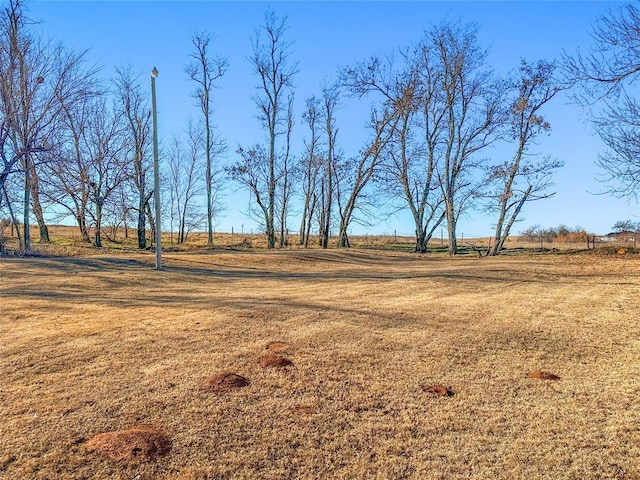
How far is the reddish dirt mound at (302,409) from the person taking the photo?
131 inches

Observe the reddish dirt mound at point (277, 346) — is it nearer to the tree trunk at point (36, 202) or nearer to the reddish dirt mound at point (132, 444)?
the reddish dirt mound at point (132, 444)

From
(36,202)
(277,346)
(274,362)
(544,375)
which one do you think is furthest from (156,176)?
(544,375)

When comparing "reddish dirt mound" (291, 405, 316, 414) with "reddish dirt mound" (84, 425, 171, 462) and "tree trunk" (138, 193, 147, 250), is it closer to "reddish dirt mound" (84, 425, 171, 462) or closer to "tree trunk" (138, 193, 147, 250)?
"reddish dirt mound" (84, 425, 171, 462)

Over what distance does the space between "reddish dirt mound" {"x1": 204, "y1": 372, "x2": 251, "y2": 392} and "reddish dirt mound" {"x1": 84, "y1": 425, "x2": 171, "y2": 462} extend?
759 millimetres

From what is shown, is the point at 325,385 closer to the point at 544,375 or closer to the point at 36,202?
the point at 544,375

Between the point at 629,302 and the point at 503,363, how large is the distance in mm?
4907

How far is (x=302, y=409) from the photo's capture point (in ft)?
11.0

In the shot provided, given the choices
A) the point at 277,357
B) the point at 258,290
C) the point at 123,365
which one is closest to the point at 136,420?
the point at 123,365

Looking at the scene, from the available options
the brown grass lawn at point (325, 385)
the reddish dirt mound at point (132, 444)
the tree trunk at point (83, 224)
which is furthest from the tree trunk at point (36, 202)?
the reddish dirt mound at point (132, 444)

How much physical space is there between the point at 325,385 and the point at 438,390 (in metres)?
0.98

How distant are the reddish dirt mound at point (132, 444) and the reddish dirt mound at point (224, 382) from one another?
0.76m

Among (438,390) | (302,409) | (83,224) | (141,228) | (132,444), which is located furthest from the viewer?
(141,228)

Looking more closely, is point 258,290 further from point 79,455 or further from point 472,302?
point 79,455

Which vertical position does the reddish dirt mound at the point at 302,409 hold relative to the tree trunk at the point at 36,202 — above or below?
below
